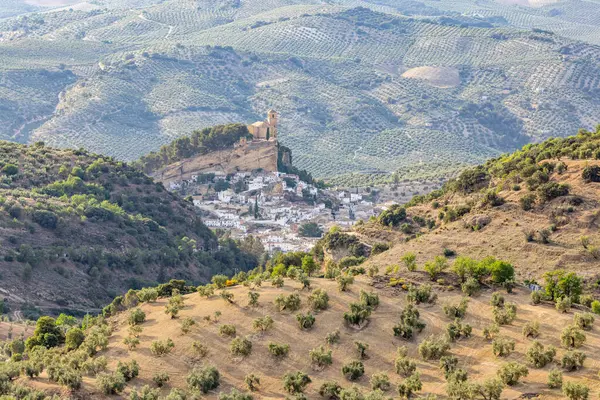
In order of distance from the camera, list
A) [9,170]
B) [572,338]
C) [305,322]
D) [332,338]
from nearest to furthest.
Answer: [572,338], [332,338], [305,322], [9,170]

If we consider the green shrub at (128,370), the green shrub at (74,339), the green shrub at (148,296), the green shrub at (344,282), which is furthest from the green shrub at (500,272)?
the green shrub at (74,339)

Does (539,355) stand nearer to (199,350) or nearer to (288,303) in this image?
(288,303)

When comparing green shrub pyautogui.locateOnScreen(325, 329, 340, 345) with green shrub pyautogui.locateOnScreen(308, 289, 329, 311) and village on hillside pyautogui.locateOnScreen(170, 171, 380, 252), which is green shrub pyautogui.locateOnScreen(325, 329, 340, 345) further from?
village on hillside pyautogui.locateOnScreen(170, 171, 380, 252)

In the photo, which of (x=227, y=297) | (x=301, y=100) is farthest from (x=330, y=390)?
(x=301, y=100)

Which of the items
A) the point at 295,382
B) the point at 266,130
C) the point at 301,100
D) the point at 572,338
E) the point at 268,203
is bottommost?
the point at 301,100

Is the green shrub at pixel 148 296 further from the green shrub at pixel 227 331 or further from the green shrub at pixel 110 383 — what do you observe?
the green shrub at pixel 110 383

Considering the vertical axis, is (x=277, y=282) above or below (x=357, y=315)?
below

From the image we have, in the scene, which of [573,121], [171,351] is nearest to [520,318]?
[171,351]
